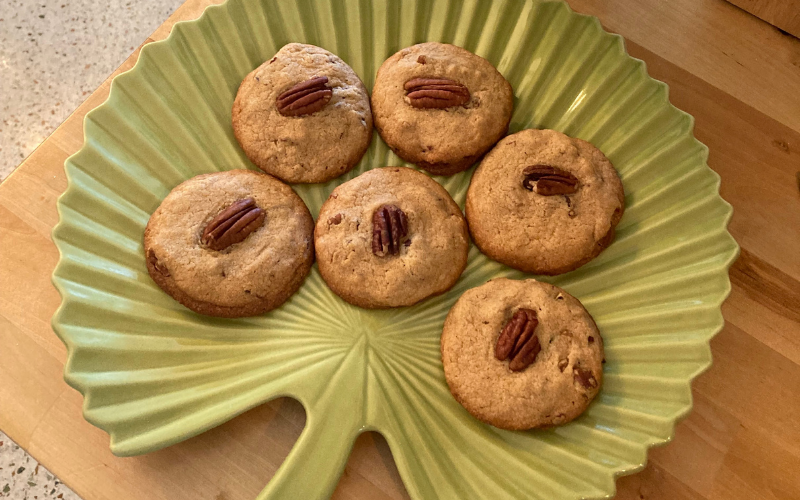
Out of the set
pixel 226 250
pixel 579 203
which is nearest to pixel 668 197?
pixel 579 203

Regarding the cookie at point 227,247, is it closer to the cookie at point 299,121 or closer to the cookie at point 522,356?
the cookie at point 299,121

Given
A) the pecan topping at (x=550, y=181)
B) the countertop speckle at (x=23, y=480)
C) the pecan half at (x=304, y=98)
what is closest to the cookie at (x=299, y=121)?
the pecan half at (x=304, y=98)

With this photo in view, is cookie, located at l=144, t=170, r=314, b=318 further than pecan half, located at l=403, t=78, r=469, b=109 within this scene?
No

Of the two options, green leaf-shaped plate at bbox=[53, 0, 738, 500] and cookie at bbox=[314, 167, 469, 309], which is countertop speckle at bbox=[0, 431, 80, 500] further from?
cookie at bbox=[314, 167, 469, 309]

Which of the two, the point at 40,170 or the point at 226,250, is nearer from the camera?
the point at 226,250

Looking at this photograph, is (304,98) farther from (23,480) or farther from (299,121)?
(23,480)

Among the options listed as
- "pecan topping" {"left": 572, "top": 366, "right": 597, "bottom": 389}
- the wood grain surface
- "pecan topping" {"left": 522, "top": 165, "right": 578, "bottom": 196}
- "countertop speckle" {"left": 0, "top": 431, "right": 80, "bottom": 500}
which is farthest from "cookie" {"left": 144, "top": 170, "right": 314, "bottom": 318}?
the wood grain surface

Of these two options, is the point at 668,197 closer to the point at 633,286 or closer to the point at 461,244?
the point at 633,286
